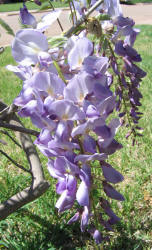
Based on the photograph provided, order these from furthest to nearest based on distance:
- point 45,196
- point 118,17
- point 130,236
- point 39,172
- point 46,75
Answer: point 45,196 < point 130,236 < point 39,172 < point 118,17 < point 46,75

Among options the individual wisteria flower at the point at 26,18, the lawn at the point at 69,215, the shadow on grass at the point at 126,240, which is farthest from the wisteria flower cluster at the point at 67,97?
the shadow on grass at the point at 126,240

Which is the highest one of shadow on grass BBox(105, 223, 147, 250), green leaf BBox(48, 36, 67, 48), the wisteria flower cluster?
green leaf BBox(48, 36, 67, 48)

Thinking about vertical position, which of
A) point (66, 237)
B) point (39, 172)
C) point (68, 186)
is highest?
point (68, 186)

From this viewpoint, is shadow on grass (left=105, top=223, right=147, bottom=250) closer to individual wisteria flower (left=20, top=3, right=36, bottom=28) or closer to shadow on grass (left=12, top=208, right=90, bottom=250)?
shadow on grass (left=12, top=208, right=90, bottom=250)

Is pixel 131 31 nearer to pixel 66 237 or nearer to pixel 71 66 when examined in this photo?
pixel 71 66

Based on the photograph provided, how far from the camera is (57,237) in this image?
159cm

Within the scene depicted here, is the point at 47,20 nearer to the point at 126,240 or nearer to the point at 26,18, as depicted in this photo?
the point at 26,18

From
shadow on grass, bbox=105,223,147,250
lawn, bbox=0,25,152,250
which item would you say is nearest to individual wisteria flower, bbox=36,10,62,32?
lawn, bbox=0,25,152,250

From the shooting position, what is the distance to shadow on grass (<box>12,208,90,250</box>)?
1533 mm

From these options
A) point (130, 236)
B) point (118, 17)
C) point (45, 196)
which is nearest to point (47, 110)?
point (118, 17)

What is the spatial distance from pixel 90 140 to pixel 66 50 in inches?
7.0

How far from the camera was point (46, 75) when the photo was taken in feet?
1.67

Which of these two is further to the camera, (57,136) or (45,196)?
(45,196)

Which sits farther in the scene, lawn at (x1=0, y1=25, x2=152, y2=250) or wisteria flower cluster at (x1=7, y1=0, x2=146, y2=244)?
lawn at (x1=0, y1=25, x2=152, y2=250)
